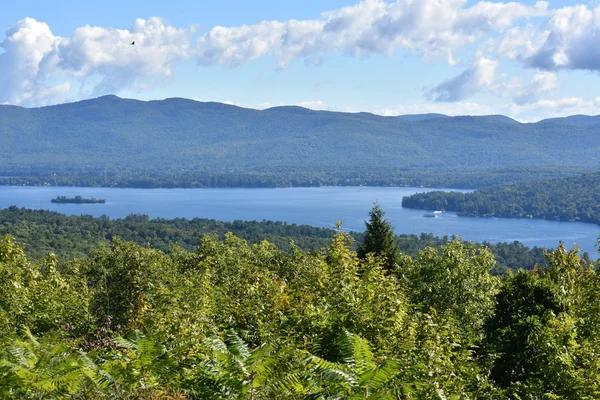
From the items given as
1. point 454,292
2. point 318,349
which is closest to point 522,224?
point 454,292

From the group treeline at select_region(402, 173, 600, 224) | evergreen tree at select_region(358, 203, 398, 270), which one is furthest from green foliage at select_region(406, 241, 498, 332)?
treeline at select_region(402, 173, 600, 224)

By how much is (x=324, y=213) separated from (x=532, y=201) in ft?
185

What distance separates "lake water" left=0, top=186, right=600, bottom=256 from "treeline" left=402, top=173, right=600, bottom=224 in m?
4.78

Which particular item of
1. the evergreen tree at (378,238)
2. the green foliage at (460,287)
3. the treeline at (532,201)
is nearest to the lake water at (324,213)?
the treeline at (532,201)

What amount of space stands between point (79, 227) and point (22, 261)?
68827mm

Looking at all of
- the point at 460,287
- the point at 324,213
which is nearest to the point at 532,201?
the point at 324,213

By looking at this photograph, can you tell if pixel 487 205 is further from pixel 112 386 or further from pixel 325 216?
pixel 112 386

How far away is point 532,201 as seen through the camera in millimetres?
166375

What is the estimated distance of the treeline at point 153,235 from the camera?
7681cm

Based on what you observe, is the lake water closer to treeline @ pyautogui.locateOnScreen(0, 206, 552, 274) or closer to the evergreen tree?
treeline @ pyautogui.locateOnScreen(0, 206, 552, 274)

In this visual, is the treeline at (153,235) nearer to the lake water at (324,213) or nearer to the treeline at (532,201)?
the lake water at (324,213)

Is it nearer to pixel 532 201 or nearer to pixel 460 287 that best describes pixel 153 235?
pixel 460 287

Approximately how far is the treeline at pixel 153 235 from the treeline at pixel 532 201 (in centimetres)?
6086

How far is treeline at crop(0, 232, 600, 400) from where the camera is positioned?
6.95 m
